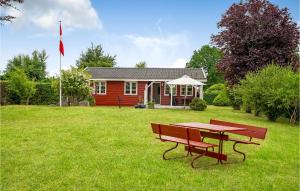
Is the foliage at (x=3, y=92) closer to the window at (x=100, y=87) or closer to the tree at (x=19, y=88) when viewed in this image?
the tree at (x=19, y=88)

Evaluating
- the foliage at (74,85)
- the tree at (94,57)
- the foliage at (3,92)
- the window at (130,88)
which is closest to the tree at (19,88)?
the foliage at (3,92)

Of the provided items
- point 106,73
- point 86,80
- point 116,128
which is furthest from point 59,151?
point 106,73

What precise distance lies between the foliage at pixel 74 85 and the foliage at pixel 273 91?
1186cm

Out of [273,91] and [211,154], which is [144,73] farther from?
[211,154]

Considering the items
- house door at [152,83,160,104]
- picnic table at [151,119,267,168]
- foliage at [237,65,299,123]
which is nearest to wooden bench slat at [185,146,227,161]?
picnic table at [151,119,267,168]

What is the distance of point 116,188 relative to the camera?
640cm

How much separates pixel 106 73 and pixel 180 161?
2705 cm

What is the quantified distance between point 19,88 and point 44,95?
2.98m

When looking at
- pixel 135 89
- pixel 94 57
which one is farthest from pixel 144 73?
pixel 94 57

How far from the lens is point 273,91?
20.2 metres

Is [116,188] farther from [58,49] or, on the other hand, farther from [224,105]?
[224,105]

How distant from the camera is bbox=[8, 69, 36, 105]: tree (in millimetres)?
29266

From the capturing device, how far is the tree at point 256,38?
26.2 m

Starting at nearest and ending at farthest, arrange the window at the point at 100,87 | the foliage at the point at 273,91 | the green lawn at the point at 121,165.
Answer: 1. the green lawn at the point at 121,165
2. the foliage at the point at 273,91
3. the window at the point at 100,87
